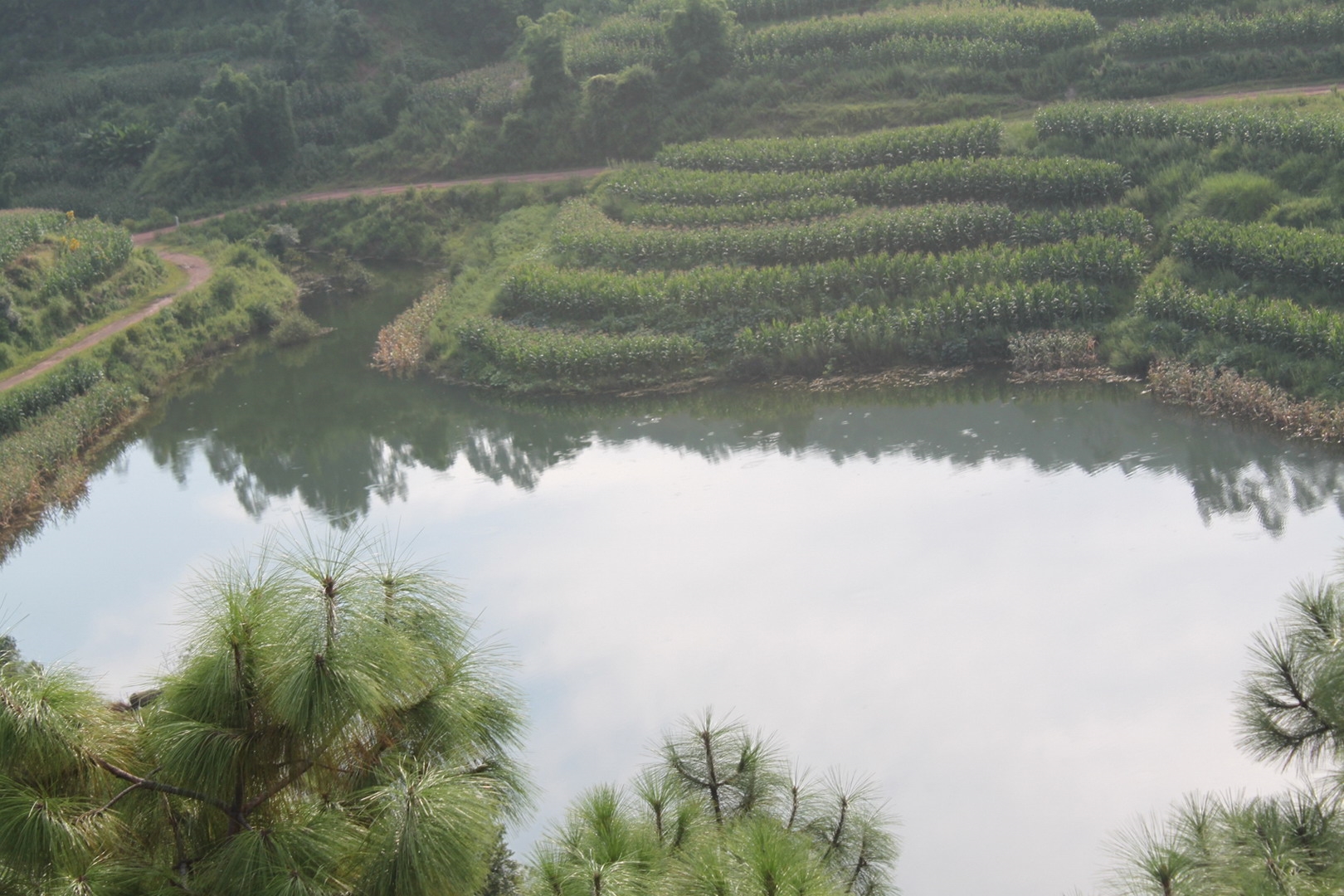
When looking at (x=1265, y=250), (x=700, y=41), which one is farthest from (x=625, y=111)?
(x=1265, y=250)

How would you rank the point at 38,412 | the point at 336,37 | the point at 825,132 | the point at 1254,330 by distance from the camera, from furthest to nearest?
the point at 336,37
the point at 825,132
the point at 38,412
the point at 1254,330

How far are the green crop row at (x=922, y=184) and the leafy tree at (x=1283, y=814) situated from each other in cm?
1803

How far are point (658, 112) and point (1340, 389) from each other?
64.6 feet

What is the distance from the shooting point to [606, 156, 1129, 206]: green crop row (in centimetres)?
2233

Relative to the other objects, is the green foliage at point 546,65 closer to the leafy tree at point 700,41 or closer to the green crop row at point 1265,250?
the leafy tree at point 700,41

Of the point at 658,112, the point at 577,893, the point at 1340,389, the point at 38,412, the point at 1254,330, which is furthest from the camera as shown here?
the point at 658,112

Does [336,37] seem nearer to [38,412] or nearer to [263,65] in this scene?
[263,65]

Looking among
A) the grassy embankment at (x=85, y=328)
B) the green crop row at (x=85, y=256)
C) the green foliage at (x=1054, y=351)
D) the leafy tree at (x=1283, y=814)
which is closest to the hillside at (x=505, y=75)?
the green crop row at (x=85, y=256)

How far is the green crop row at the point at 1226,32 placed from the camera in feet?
83.4

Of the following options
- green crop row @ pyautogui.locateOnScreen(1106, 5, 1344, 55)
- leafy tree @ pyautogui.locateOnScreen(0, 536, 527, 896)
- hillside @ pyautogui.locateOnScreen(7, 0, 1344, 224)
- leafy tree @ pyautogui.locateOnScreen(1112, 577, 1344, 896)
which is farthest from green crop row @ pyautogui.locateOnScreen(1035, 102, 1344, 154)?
leafy tree @ pyautogui.locateOnScreen(0, 536, 527, 896)

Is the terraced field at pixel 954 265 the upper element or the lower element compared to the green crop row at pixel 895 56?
lower

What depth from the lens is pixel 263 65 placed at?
41062 millimetres

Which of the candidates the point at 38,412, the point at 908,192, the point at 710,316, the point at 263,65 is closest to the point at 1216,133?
the point at 908,192

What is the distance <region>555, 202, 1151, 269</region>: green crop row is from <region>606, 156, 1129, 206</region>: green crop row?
0.60 meters
